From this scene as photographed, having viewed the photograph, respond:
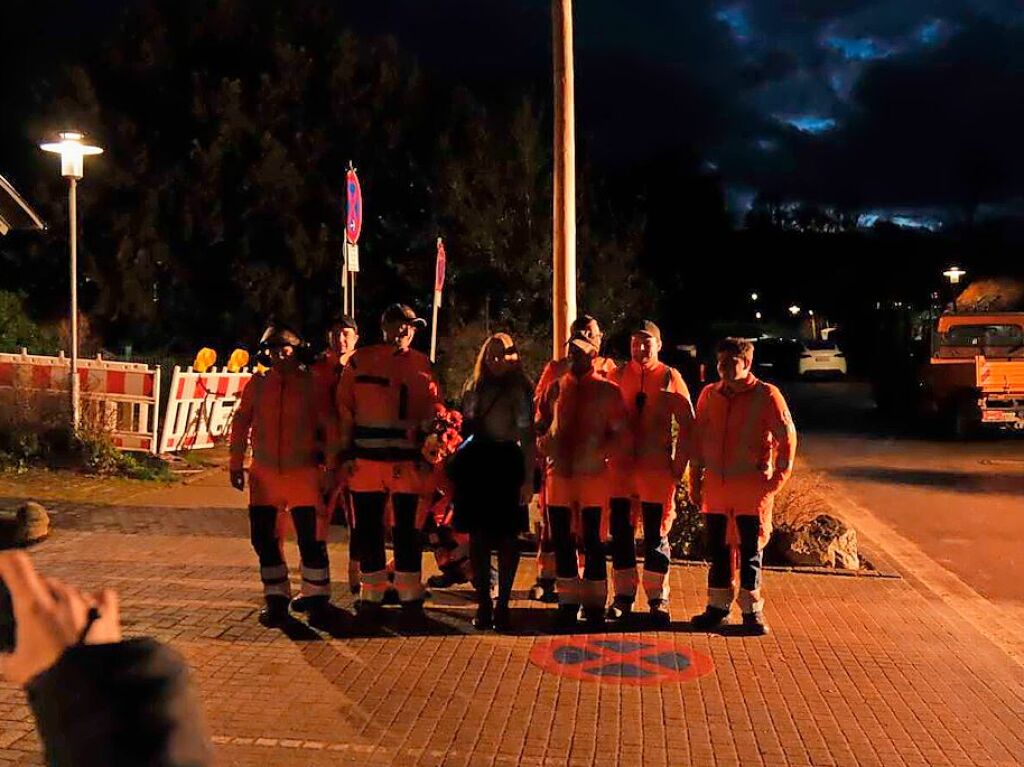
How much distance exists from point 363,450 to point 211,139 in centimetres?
1596

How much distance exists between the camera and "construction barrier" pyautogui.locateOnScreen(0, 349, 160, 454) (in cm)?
1173

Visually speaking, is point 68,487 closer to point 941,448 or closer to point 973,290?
point 941,448

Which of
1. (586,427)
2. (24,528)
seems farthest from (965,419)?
(24,528)

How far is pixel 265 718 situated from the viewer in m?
4.74

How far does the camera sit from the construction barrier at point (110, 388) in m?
11.7

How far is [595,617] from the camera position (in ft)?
20.5

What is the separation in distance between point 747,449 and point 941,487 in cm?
810

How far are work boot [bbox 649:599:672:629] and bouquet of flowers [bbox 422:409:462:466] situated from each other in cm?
153

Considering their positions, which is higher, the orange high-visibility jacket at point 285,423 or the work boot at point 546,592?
the orange high-visibility jacket at point 285,423

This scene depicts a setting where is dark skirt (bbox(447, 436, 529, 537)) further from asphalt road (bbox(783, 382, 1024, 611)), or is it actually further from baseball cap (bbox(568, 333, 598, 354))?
asphalt road (bbox(783, 382, 1024, 611))

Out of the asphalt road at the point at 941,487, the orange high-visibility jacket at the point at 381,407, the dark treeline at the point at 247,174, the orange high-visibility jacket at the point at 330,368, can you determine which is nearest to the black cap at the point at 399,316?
the orange high-visibility jacket at the point at 381,407

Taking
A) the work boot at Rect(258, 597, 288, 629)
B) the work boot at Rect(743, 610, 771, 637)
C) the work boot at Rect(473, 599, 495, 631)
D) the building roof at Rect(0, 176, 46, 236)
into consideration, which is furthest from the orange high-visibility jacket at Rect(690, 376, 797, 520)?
the building roof at Rect(0, 176, 46, 236)

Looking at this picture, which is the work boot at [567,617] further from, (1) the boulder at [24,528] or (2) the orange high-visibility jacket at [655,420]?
(1) the boulder at [24,528]

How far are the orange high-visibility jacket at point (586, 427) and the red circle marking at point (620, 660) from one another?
96cm
